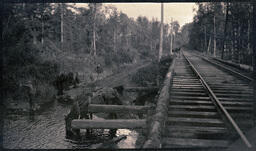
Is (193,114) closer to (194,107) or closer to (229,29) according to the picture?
(194,107)

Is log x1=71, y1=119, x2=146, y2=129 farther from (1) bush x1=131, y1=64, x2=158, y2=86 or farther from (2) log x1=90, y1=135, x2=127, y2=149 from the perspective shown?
(1) bush x1=131, y1=64, x2=158, y2=86

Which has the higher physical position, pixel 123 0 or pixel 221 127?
pixel 123 0

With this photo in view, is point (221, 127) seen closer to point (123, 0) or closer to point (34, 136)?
point (123, 0)

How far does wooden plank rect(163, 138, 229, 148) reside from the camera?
356 cm

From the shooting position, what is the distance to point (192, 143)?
11.9 ft

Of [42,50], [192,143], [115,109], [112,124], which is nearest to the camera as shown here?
[192,143]

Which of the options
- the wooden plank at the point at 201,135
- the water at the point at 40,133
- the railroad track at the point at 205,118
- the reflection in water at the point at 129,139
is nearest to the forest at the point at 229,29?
the railroad track at the point at 205,118

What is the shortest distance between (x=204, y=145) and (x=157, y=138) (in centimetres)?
77

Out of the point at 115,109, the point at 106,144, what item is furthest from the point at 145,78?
the point at 115,109

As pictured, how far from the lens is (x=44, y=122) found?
8.93 metres

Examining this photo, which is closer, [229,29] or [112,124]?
[112,124]

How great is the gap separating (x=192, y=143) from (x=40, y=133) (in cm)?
599

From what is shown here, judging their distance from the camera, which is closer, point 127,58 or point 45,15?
point 45,15

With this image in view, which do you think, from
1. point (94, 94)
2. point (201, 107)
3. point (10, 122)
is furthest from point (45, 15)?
point (201, 107)
